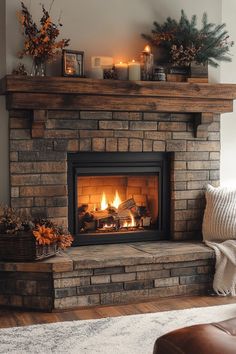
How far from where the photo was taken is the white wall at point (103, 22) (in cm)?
396

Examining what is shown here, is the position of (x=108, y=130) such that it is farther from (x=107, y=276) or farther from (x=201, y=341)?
(x=201, y=341)

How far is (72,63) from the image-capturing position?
13.2 feet

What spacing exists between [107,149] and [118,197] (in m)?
0.48

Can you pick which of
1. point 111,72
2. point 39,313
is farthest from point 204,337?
point 111,72

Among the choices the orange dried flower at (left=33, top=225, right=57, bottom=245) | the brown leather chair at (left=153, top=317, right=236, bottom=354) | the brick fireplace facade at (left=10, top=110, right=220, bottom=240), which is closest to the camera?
the brown leather chair at (left=153, top=317, right=236, bottom=354)

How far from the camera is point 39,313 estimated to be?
367cm

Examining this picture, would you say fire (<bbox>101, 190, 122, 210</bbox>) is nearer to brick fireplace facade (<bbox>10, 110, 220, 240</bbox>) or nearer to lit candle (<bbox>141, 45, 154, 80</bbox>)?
brick fireplace facade (<bbox>10, 110, 220, 240</bbox>)

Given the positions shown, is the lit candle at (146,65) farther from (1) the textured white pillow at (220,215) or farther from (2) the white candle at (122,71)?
(1) the textured white pillow at (220,215)

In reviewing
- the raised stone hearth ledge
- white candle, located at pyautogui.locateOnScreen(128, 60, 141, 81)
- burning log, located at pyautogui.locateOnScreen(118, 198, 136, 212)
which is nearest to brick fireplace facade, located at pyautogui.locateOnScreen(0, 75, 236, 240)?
white candle, located at pyautogui.locateOnScreen(128, 60, 141, 81)

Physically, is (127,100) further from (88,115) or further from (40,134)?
(40,134)

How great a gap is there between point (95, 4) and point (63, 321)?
2.30 meters

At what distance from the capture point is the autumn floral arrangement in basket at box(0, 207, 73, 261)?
3664 mm

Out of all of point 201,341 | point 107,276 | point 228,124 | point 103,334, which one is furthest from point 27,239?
point 228,124

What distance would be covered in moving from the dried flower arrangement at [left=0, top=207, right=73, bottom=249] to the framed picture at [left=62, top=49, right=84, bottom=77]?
106 centimetres
